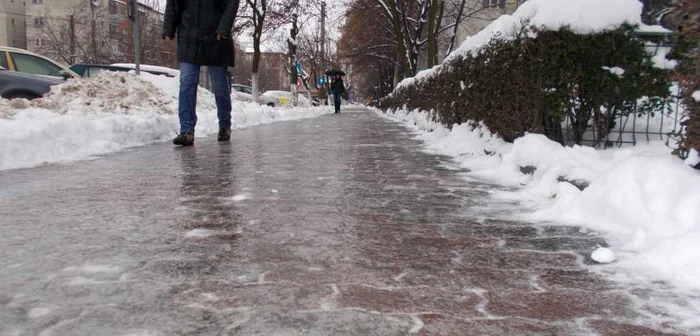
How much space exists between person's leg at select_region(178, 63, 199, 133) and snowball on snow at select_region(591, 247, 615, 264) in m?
5.41

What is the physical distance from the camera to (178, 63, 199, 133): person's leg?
6.60 meters

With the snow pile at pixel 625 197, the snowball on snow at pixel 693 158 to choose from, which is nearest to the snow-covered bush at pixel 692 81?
the snowball on snow at pixel 693 158

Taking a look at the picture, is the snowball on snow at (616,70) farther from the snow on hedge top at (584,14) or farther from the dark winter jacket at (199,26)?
the dark winter jacket at (199,26)

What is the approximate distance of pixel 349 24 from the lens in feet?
91.7

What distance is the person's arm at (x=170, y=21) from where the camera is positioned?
6.74 metres

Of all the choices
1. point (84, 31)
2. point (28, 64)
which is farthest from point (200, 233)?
point (84, 31)

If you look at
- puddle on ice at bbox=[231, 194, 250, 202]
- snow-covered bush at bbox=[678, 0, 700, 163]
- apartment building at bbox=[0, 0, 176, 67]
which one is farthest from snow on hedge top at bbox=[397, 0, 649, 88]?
apartment building at bbox=[0, 0, 176, 67]

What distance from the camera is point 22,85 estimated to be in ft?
33.9

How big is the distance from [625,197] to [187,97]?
5.31 metres

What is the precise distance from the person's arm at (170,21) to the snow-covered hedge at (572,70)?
162 inches

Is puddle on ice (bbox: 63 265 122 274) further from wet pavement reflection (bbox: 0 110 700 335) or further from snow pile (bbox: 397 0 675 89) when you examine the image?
snow pile (bbox: 397 0 675 89)

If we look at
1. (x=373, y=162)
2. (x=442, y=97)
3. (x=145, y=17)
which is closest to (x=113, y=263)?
(x=373, y=162)

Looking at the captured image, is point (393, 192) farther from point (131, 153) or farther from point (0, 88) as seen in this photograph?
point (0, 88)

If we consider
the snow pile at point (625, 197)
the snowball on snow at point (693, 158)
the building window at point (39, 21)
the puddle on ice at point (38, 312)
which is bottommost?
the puddle on ice at point (38, 312)
